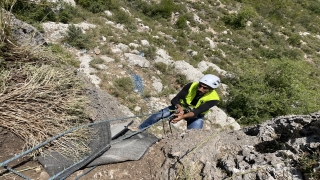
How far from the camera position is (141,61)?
29.1 ft

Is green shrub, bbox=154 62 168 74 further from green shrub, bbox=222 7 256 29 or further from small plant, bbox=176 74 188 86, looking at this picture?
green shrub, bbox=222 7 256 29

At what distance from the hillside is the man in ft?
2.31

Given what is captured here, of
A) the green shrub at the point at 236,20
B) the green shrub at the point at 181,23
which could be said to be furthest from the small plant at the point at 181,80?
the green shrub at the point at 236,20

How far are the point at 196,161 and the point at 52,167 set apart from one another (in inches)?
64.5

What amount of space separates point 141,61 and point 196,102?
4.37 meters

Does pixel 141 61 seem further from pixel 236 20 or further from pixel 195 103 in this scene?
pixel 236 20

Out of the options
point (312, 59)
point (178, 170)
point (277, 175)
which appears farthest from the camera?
point (312, 59)

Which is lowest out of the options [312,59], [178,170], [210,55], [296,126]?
[312,59]

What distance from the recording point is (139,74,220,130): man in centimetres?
457

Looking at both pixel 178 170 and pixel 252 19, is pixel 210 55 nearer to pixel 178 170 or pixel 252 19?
pixel 252 19

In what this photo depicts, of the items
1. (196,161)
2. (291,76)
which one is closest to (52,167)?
(196,161)

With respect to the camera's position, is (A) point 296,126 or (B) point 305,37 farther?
(B) point 305,37

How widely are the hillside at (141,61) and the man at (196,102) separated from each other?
27.7 inches

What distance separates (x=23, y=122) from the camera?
9.05 feet
